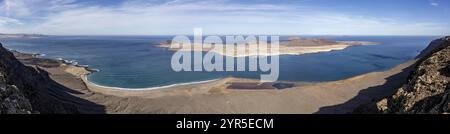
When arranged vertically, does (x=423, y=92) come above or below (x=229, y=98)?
above

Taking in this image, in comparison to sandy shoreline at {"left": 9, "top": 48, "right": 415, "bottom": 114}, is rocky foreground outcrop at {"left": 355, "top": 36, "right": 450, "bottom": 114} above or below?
above

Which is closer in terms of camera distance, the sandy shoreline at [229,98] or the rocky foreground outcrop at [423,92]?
the rocky foreground outcrop at [423,92]

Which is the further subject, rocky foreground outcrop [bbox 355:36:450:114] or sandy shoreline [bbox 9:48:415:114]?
sandy shoreline [bbox 9:48:415:114]

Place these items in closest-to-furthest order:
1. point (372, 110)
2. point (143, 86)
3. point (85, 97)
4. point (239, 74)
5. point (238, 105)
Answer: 1. point (372, 110)
2. point (238, 105)
3. point (85, 97)
4. point (143, 86)
5. point (239, 74)

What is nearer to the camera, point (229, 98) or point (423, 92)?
point (423, 92)

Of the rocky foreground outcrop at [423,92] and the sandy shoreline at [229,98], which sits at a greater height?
the rocky foreground outcrop at [423,92]

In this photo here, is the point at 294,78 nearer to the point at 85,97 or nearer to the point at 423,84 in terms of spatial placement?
the point at 85,97
